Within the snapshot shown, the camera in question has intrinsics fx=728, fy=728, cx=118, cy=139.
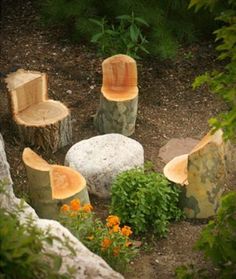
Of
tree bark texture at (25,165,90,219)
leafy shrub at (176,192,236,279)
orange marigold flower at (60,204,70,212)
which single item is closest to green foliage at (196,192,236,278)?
leafy shrub at (176,192,236,279)

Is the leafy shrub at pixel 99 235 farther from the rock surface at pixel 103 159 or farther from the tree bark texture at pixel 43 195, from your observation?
the rock surface at pixel 103 159

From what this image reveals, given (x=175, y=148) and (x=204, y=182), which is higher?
(x=204, y=182)

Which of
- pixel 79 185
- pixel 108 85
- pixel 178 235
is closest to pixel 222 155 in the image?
pixel 178 235

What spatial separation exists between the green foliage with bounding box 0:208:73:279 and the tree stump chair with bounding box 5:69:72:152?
351 centimetres

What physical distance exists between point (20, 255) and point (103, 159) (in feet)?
11.1

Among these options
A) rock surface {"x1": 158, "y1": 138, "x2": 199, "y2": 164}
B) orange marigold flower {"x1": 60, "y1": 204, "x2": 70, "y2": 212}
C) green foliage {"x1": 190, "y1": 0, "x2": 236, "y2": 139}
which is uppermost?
green foliage {"x1": 190, "y1": 0, "x2": 236, "y2": 139}

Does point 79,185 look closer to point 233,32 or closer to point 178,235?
point 178,235

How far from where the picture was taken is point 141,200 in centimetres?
605

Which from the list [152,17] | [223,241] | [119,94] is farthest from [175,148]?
[223,241]

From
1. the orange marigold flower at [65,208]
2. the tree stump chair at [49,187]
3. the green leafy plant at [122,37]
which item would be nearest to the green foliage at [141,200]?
the tree stump chair at [49,187]

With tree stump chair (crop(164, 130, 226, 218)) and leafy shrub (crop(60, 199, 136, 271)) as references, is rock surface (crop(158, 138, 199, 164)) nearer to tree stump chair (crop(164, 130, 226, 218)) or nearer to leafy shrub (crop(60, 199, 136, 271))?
tree stump chair (crop(164, 130, 226, 218))

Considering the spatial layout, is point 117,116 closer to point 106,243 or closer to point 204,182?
point 204,182

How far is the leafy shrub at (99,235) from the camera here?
5.52 meters

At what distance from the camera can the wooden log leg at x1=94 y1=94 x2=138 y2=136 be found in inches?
291
